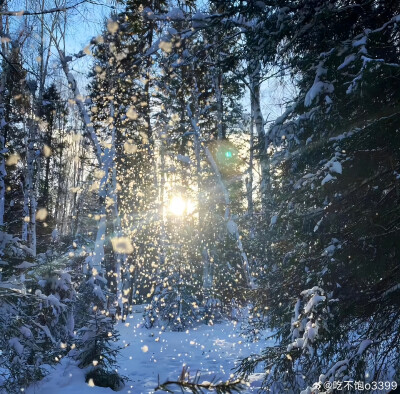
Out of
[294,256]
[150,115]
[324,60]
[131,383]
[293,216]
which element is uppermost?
[150,115]

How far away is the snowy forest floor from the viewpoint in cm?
678

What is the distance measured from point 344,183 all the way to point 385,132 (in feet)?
2.56

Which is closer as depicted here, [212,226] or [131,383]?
[131,383]

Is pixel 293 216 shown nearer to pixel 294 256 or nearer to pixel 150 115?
pixel 294 256

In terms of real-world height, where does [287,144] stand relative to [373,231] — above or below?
above

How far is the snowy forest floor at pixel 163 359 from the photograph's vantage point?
6.78 meters

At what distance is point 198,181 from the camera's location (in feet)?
55.0

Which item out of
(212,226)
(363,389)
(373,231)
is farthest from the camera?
(212,226)

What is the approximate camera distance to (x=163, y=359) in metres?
9.34

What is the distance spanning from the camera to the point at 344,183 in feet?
14.7

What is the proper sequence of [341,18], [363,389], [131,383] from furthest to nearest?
[131,383], [341,18], [363,389]

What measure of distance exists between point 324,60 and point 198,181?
12411 mm

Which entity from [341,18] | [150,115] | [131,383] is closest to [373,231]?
[341,18]

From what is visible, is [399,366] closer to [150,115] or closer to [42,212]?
[150,115]
